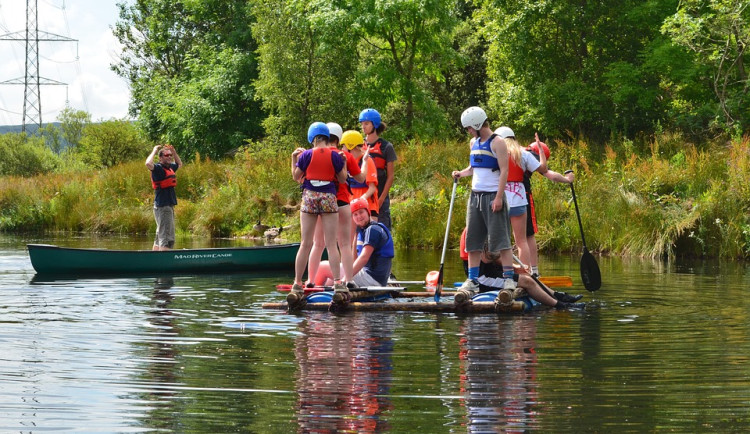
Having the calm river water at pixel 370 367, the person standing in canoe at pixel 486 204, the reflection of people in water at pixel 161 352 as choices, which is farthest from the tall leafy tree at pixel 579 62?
the reflection of people in water at pixel 161 352

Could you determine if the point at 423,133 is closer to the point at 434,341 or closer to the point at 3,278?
the point at 3,278

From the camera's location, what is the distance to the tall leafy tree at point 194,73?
41.1 meters

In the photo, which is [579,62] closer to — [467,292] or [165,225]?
[165,225]

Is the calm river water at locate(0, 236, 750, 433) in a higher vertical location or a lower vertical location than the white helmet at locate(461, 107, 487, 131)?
lower

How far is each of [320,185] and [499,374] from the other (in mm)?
3951

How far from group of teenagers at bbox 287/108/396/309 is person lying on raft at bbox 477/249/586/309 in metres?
1.00

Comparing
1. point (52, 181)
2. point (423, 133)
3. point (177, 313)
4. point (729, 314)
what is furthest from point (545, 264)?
point (52, 181)

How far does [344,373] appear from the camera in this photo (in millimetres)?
6863

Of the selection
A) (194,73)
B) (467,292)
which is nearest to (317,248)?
(467,292)

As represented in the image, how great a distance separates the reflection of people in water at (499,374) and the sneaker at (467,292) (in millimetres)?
288

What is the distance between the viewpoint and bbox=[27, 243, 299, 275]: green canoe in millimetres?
15547

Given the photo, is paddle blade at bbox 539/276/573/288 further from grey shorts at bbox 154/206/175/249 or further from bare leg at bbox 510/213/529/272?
grey shorts at bbox 154/206/175/249

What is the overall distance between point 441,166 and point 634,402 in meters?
18.7

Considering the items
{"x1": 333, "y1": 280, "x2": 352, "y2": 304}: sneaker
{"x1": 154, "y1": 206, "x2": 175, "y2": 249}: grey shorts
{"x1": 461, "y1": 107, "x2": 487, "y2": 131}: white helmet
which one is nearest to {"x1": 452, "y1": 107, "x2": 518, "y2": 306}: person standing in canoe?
{"x1": 461, "y1": 107, "x2": 487, "y2": 131}: white helmet
